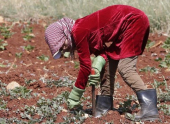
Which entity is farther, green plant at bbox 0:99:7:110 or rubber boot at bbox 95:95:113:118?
green plant at bbox 0:99:7:110

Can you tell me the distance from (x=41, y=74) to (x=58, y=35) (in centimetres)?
211

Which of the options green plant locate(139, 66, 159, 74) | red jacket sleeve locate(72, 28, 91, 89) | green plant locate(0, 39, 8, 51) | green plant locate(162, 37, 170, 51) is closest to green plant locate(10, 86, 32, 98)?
red jacket sleeve locate(72, 28, 91, 89)

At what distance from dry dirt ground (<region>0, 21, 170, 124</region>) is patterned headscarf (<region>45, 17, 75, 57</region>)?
2.58 ft

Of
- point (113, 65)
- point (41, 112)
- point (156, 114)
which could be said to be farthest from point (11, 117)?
point (156, 114)

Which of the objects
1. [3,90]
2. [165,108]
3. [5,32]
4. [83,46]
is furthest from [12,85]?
[5,32]

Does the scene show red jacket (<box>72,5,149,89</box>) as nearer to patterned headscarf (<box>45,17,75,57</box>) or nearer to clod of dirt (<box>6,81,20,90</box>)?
patterned headscarf (<box>45,17,75,57</box>)

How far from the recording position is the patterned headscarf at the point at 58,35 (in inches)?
139

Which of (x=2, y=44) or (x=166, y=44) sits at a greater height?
(x=166, y=44)

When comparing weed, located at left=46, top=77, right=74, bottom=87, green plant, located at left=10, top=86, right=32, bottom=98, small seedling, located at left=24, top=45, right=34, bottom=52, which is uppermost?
green plant, located at left=10, top=86, right=32, bottom=98

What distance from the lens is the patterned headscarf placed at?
3.53 metres

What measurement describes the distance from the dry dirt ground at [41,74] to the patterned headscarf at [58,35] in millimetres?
786

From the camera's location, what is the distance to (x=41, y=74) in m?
5.57

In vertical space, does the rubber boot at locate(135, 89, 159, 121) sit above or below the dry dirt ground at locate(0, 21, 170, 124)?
above

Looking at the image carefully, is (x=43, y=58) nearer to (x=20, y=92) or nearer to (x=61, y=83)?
(x=61, y=83)
